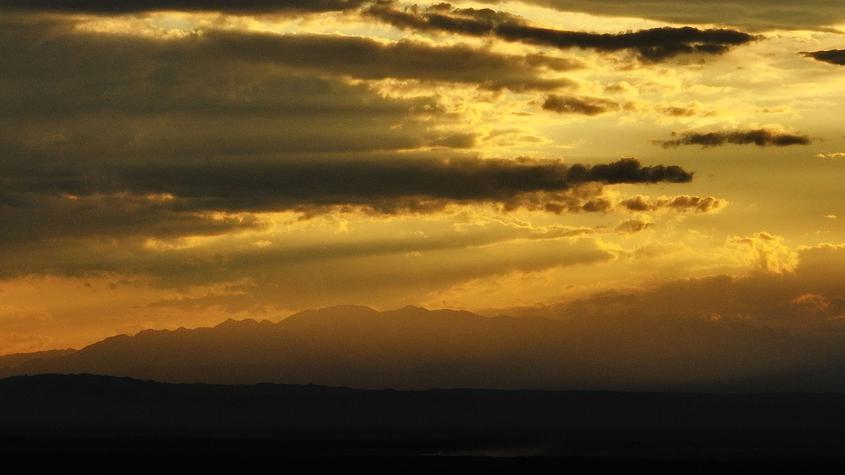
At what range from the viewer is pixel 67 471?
137500mm

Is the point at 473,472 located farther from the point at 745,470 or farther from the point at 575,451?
the point at 575,451

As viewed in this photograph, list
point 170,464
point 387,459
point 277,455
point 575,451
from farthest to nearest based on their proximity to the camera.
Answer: point 575,451
point 277,455
point 387,459
point 170,464

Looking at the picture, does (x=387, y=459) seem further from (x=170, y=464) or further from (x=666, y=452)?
(x=666, y=452)

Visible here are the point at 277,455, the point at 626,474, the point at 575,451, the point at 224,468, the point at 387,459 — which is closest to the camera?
the point at 626,474

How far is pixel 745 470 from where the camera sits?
139 metres

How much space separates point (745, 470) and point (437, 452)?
58.3m

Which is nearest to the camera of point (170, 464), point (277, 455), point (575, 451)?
point (170, 464)

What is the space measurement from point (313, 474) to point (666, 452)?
69258 millimetres

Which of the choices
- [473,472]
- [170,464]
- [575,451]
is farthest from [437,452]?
[473,472]

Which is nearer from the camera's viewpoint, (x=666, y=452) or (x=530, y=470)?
(x=530, y=470)

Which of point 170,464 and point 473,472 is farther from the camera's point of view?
point 170,464

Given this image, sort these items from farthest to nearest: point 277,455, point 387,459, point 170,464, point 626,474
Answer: point 277,455 → point 387,459 → point 170,464 → point 626,474

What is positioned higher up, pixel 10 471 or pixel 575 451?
pixel 10 471

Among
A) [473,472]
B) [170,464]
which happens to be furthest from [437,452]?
[473,472]
